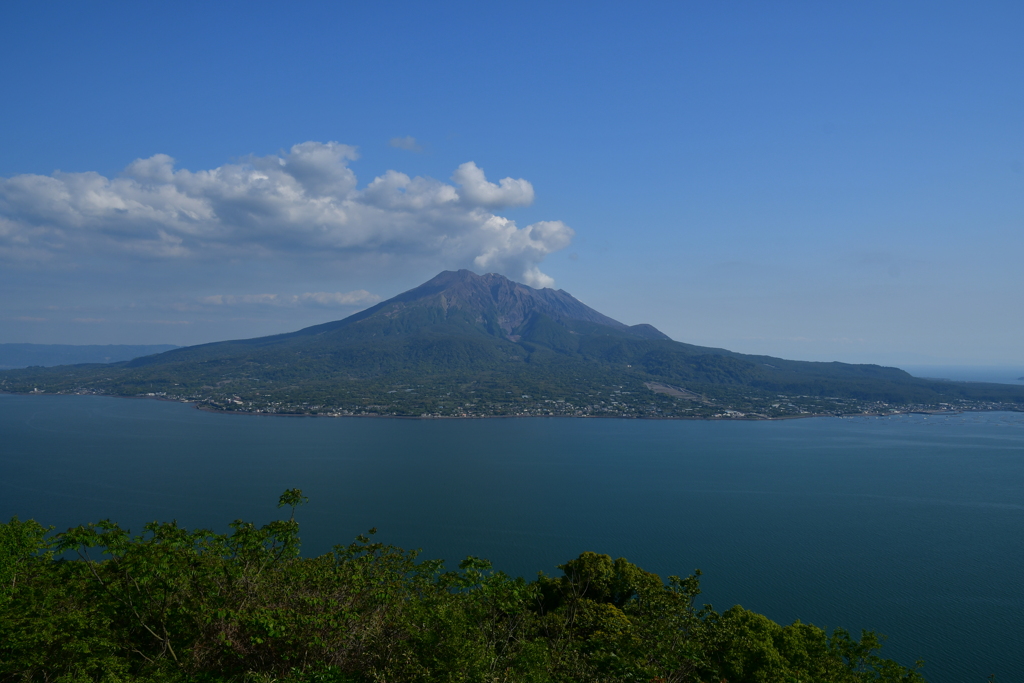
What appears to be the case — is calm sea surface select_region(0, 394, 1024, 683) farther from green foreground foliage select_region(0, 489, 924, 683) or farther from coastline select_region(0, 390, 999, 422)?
green foreground foliage select_region(0, 489, 924, 683)

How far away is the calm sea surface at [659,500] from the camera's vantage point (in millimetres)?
16781

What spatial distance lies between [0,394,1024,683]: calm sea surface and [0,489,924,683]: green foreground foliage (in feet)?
29.9

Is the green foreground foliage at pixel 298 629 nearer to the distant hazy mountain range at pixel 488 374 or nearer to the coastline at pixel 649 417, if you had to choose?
the coastline at pixel 649 417

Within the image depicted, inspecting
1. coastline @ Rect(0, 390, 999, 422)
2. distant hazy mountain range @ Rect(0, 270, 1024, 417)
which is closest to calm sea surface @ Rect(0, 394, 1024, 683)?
coastline @ Rect(0, 390, 999, 422)

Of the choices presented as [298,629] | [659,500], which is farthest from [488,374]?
[298,629]

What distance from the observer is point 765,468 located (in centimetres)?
3538

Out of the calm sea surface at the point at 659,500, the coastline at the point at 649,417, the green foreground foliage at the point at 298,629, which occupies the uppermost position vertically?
the green foreground foliage at the point at 298,629

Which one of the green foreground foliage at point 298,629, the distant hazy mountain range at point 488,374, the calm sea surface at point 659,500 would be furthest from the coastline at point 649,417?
the green foreground foliage at point 298,629

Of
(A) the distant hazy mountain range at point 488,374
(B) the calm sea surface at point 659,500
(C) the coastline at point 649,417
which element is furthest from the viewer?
(A) the distant hazy mountain range at point 488,374

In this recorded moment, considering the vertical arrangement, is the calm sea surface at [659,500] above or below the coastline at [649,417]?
below

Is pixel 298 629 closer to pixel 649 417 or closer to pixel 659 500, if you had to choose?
pixel 659 500

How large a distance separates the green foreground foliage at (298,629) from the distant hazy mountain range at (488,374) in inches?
2091

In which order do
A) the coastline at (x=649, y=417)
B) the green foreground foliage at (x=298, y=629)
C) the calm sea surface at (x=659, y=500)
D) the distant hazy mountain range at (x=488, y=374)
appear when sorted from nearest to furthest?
the green foreground foliage at (x=298, y=629) → the calm sea surface at (x=659, y=500) → the coastline at (x=649, y=417) → the distant hazy mountain range at (x=488, y=374)

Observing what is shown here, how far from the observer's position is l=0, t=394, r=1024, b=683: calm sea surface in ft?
55.1
